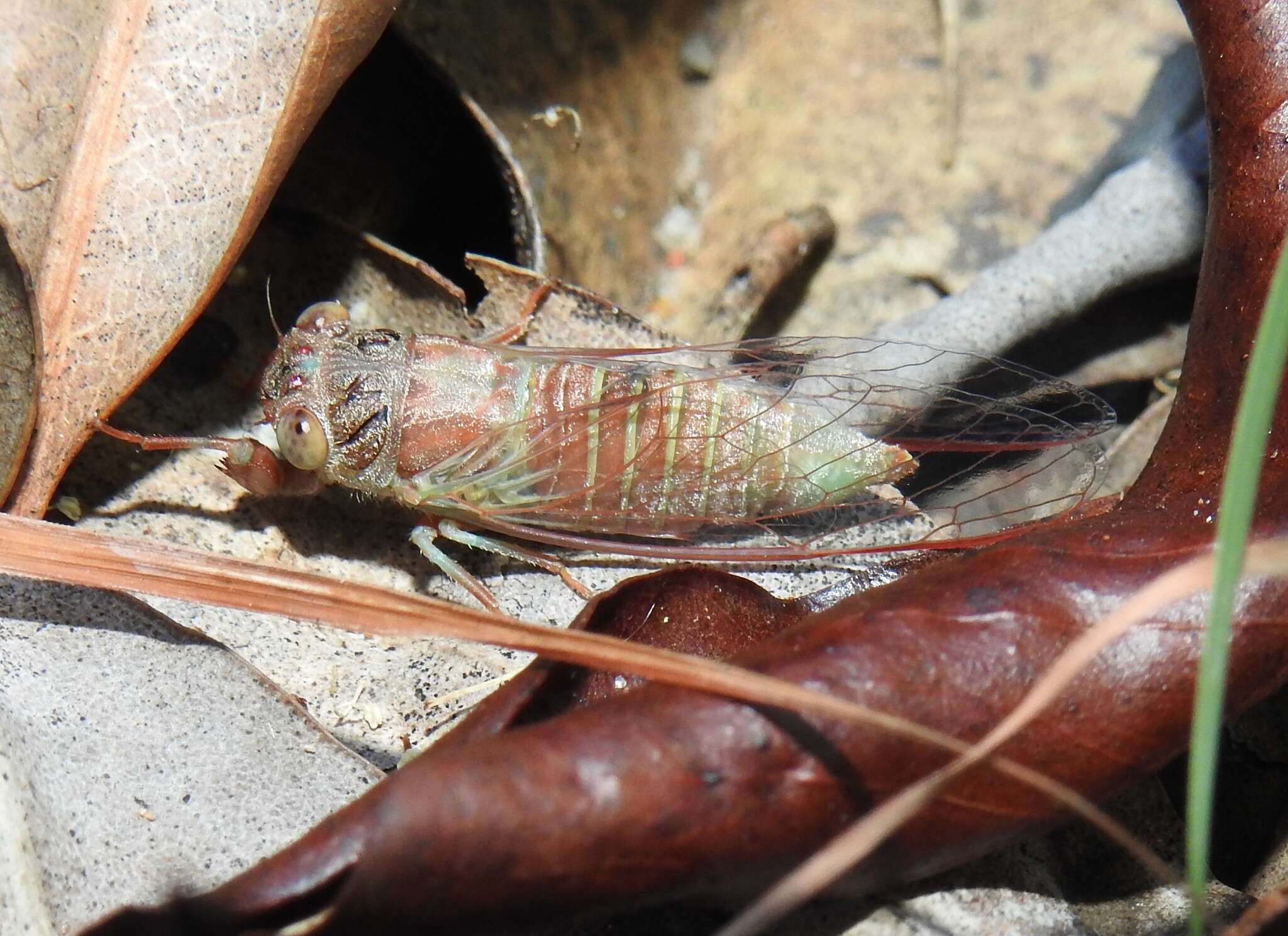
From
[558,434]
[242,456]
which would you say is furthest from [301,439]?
[558,434]

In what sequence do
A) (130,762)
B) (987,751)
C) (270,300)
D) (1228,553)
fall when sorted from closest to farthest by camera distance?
(1228,553) < (987,751) < (130,762) < (270,300)

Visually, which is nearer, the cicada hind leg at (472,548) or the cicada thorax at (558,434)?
the cicada hind leg at (472,548)

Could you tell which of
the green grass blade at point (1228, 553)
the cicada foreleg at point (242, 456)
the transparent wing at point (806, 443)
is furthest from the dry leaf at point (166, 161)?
the green grass blade at point (1228, 553)

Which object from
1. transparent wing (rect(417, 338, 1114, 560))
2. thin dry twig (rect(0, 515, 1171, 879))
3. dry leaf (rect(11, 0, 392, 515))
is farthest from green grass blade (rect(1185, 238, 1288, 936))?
dry leaf (rect(11, 0, 392, 515))

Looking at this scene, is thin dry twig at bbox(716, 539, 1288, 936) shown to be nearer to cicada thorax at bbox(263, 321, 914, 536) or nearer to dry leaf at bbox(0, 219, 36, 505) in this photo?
cicada thorax at bbox(263, 321, 914, 536)

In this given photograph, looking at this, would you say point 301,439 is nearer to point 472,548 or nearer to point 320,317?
point 320,317

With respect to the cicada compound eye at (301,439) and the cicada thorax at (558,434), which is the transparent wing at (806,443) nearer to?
the cicada thorax at (558,434)
